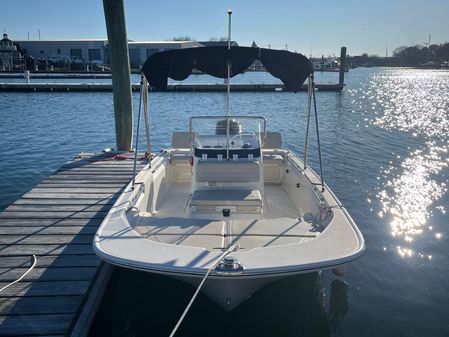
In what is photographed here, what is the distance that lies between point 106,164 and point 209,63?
4.03 m

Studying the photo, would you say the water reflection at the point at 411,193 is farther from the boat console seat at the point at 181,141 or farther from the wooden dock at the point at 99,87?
the wooden dock at the point at 99,87

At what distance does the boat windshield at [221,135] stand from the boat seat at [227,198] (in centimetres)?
77

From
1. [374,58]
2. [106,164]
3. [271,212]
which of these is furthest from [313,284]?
[374,58]

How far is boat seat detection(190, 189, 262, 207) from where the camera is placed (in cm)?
495

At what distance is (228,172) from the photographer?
17.8ft

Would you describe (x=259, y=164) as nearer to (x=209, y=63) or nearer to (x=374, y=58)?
(x=209, y=63)

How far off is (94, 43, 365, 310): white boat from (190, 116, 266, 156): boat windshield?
0.07ft

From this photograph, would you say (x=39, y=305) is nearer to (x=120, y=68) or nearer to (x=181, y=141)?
(x=181, y=141)

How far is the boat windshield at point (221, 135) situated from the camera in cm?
592

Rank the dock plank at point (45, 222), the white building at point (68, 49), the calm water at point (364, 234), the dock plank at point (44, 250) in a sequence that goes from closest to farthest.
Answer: the calm water at point (364, 234), the dock plank at point (44, 250), the dock plank at point (45, 222), the white building at point (68, 49)

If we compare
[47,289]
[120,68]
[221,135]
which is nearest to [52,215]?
[47,289]

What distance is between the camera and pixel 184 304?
446 cm

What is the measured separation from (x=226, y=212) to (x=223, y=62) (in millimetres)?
2227

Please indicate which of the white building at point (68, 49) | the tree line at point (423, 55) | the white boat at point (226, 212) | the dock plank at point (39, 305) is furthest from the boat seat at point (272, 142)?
the tree line at point (423, 55)
